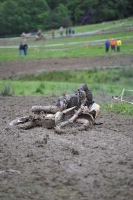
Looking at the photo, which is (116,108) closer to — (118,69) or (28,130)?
(28,130)

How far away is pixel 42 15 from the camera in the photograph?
2766 inches

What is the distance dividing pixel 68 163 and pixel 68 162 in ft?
0.26

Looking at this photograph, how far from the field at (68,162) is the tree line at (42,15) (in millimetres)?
43147

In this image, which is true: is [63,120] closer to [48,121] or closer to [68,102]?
[48,121]

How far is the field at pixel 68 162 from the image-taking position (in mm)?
9117

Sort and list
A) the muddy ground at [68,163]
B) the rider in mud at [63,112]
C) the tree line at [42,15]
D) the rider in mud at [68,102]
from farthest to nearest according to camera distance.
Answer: the tree line at [42,15]
the rider in mud at [68,102]
the rider in mud at [63,112]
the muddy ground at [68,163]

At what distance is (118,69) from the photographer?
33.7 m

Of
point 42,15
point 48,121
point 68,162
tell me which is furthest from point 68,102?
point 42,15

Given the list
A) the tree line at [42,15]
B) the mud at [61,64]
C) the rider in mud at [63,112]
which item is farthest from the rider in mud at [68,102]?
the tree line at [42,15]

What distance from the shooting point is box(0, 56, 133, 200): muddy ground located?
9.12m

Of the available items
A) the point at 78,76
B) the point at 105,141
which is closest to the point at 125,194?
the point at 105,141

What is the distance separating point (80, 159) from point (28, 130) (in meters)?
3.57

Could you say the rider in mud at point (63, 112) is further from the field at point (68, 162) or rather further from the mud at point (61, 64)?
the mud at point (61, 64)

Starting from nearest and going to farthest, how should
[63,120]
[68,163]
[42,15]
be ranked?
[68,163] < [63,120] < [42,15]
